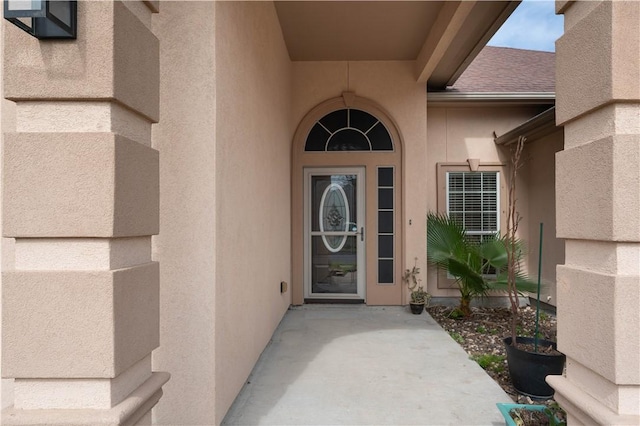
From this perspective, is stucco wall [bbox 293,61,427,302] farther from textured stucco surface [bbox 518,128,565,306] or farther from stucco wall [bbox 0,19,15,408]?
stucco wall [bbox 0,19,15,408]

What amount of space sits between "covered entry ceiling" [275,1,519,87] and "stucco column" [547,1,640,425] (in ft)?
9.37

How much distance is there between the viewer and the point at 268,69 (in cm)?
429

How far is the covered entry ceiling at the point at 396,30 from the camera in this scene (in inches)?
176

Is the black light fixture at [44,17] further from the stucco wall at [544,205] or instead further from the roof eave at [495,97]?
the stucco wall at [544,205]

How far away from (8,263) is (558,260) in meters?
6.38

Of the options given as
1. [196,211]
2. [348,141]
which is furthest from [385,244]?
[196,211]

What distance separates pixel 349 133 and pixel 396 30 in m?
1.75

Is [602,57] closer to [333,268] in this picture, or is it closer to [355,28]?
[355,28]

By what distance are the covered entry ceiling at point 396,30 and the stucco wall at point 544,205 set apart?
1.86 m

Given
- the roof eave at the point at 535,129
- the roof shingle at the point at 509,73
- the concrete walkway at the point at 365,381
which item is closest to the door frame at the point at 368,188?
the concrete walkway at the point at 365,381

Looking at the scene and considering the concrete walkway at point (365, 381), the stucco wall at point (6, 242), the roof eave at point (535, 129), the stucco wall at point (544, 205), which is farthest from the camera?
the stucco wall at point (544, 205)

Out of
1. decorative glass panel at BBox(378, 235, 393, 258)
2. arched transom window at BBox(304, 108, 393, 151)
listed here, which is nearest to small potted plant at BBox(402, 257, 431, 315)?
decorative glass panel at BBox(378, 235, 393, 258)

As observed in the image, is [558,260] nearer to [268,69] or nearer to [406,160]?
[406,160]

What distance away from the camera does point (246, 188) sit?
3.25 meters
